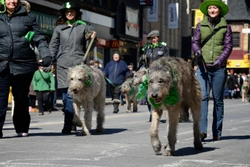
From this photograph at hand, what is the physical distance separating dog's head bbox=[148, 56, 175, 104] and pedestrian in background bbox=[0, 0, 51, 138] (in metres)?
3.19

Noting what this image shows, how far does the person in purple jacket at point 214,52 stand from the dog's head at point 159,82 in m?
2.41

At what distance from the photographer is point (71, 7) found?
13664 mm

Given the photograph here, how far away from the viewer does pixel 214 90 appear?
40.3ft

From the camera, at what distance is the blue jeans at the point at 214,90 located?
12078mm

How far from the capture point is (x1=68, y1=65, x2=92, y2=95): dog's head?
1313cm

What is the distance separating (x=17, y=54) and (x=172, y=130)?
3.60 metres

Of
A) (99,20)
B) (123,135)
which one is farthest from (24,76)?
(99,20)

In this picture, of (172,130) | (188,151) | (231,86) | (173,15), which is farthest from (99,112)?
(173,15)

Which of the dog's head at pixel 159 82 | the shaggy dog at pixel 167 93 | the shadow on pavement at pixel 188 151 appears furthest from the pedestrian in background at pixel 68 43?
the dog's head at pixel 159 82

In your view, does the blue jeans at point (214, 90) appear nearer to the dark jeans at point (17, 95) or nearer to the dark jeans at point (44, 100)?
the dark jeans at point (17, 95)

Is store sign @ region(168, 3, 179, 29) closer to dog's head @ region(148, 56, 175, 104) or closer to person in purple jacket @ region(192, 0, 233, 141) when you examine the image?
person in purple jacket @ region(192, 0, 233, 141)

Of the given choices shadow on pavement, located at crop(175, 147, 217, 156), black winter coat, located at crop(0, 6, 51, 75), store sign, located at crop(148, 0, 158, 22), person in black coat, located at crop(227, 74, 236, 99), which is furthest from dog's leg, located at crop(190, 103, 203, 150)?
store sign, located at crop(148, 0, 158, 22)

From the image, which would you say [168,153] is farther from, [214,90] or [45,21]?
[45,21]

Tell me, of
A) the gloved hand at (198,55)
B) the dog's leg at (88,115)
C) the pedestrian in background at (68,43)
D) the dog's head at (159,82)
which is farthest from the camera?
the pedestrian in background at (68,43)
